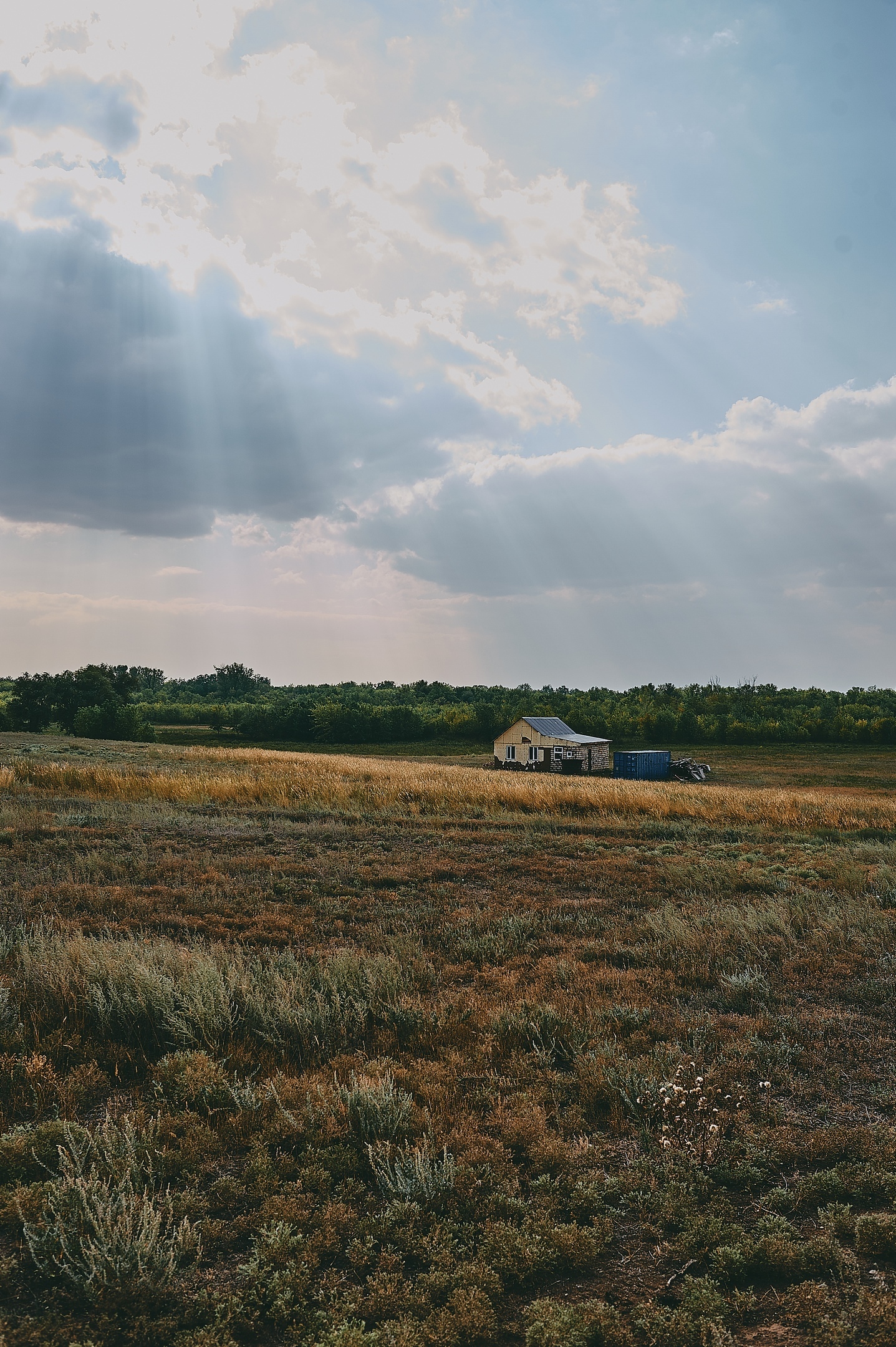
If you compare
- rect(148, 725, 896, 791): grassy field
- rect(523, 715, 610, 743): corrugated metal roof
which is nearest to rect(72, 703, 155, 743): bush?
rect(148, 725, 896, 791): grassy field

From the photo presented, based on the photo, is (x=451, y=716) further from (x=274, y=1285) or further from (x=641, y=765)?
(x=274, y=1285)

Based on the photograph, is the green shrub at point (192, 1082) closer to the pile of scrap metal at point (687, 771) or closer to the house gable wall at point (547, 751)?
the pile of scrap metal at point (687, 771)

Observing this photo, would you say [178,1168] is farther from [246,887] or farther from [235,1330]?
[246,887]

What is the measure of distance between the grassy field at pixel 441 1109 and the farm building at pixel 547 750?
4920 cm

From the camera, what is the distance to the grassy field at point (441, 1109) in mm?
3289

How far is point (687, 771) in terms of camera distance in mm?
57188

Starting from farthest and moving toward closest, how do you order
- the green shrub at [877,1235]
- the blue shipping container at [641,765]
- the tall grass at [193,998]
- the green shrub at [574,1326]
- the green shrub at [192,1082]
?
the blue shipping container at [641,765]
the tall grass at [193,998]
the green shrub at [192,1082]
the green shrub at [877,1235]
the green shrub at [574,1326]

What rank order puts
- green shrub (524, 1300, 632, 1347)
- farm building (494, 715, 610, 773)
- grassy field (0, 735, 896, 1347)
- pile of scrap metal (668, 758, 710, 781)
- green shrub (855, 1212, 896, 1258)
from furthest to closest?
farm building (494, 715, 610, 773) < pile of scrap metal (668, 758, 710, 781) < green shrub (855, 1212, 896, 1258) < grassy field (0, 735, 896, 1347) < green shrub (524, 1300, 632, 1347)

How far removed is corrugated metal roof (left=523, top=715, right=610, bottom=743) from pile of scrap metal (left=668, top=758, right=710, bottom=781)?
6.28 metres

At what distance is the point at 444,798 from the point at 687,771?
4122 cm

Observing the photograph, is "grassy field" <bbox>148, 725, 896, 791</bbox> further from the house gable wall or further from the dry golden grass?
the dry golden grass

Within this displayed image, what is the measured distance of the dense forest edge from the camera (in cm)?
8556

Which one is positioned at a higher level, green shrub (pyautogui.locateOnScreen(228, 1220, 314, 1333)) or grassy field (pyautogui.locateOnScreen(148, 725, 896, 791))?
green shrub (pyautogui.locateOnScreen(228, 1220, 314, 1333))

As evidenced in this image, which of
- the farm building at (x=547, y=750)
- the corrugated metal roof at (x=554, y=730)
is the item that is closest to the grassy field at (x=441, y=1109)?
the farm building at (x=547, y=750)
